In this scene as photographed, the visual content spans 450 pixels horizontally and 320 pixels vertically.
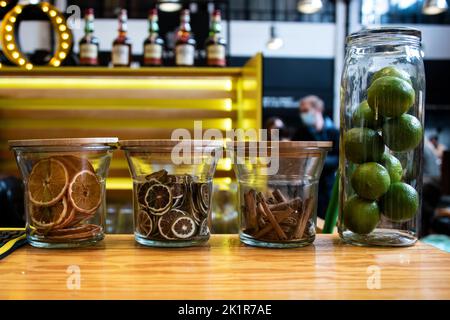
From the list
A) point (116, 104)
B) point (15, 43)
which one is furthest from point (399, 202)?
point (116, 104)

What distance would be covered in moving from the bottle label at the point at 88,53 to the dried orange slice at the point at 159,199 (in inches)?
88.2

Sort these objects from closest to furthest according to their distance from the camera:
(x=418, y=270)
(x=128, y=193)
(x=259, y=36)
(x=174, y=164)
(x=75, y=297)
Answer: (x=75, y=297) → (x=418, y=270) → (x=174, y=164) → (x=128, y=193) → (x=259, y=36)

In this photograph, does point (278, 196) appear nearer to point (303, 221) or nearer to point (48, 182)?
point (303, 221)

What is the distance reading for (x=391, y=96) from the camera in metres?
0.83

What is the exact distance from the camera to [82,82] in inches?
117

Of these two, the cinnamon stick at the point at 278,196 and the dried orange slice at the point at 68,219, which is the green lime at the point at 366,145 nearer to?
the cinnamon stick at the point at 278,196

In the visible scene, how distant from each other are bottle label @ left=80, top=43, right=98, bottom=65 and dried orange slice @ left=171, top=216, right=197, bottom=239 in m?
2.26

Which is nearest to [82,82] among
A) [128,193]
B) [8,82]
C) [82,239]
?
[8,82]

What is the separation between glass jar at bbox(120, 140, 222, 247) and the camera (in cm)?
80

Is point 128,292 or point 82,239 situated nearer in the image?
point 128,292

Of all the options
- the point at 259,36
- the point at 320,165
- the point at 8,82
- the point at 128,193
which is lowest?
the point at 128,193

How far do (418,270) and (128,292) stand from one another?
0.38 metres

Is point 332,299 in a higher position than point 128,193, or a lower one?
higher

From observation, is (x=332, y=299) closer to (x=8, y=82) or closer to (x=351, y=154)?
(x=351, y=154)
